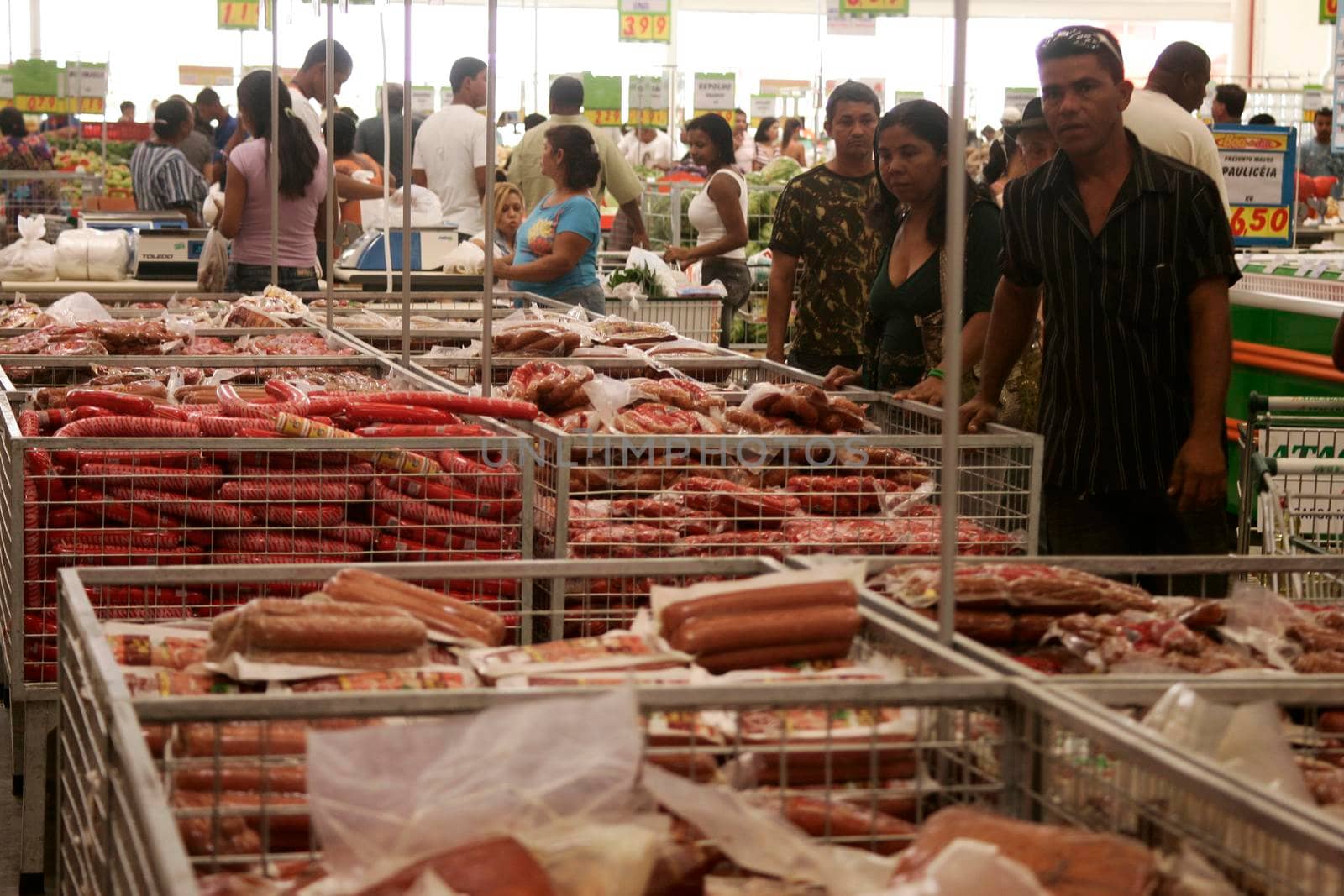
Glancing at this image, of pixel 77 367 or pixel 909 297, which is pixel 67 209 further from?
pixel 909 297

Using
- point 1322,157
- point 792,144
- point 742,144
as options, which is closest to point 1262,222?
point 1322,157

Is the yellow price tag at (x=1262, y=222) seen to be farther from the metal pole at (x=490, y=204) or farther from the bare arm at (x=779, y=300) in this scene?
the metal pole at (x=490, y=204)

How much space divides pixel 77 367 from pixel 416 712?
3.66 metres

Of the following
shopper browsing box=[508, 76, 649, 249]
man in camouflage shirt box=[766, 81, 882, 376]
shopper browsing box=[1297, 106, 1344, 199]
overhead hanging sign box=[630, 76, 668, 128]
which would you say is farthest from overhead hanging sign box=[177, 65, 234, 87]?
man in camouflage shirt box=[766, 81, 882, 376]

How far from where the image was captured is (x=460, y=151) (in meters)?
9.66

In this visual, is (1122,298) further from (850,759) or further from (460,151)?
(460,151)

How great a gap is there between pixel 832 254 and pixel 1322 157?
10286 mm

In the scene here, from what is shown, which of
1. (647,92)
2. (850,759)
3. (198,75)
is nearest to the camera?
(850,759)

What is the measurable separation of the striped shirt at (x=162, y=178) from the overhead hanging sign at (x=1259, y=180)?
302 inches

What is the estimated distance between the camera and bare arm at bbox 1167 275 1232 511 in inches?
138

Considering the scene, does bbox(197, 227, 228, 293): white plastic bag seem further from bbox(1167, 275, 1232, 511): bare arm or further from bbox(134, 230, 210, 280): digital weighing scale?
bbox(1167, 275, 1232, 511): bare arm

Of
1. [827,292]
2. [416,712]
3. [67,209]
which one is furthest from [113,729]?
[67,209]

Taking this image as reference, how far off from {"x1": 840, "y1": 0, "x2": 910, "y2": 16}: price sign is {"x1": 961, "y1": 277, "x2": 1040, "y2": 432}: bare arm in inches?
572

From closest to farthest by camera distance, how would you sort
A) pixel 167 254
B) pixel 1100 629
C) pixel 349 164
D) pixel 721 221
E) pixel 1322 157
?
pixel 1100 629, pixel 167 254, pixel 721 221, pixel 349 164, pixel 1322 157
